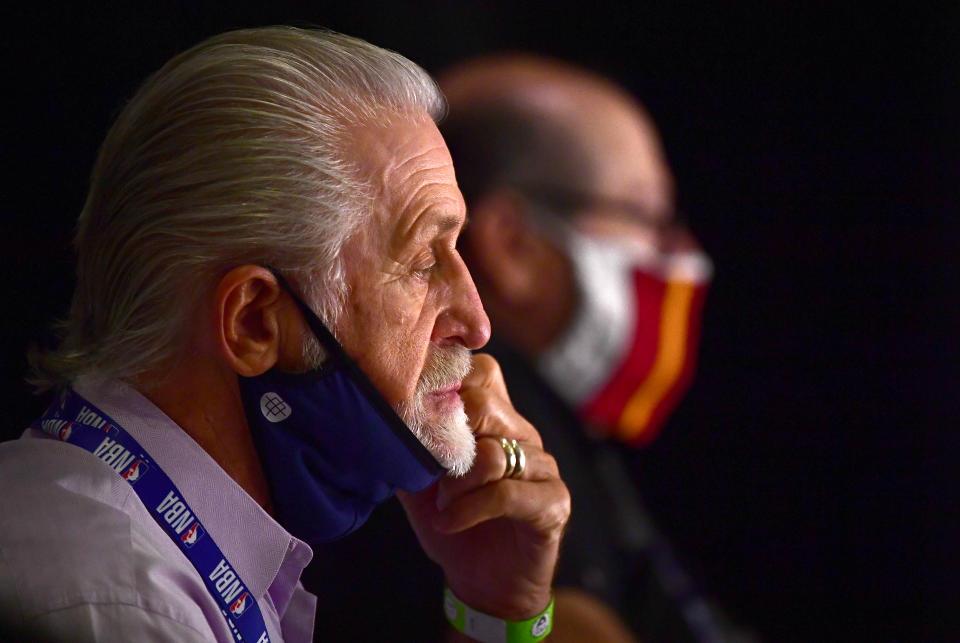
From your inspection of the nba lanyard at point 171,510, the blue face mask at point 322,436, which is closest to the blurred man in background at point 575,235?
the blue face mask at point 322,436

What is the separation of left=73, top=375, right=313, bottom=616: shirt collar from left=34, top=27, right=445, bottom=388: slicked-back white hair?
0.04 meters

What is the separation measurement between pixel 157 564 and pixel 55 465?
0.20m

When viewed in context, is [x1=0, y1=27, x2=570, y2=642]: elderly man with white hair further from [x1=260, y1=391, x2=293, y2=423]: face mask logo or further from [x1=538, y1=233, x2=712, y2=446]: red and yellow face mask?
[x1=538, y1=233, x2=712, y2=446]: red and yellow face mask

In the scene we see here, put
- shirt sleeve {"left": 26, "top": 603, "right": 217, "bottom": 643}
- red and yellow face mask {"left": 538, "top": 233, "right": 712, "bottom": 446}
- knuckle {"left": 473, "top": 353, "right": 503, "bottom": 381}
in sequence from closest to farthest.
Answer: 1. shirt sleeve {"left": 26, "top": 603, "right": 217, "bottom": 643}
2. knuckle {"left": 473, "top": 353, "right": 503, "bottom": 381}
3. red and yellow face mask {"left": 538, "top": 233, "right": 712, "bottom": 446}

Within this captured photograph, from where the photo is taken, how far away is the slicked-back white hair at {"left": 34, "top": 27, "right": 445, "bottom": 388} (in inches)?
49.2

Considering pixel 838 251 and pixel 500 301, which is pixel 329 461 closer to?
pixel 500 301

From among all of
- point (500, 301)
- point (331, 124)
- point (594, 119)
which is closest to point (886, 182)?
point (594, 119)

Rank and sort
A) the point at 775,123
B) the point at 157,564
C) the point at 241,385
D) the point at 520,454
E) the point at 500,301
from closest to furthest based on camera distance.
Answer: the point at 157,564
the point at 241,385
the point at 520,454
the point at 500,301
the point at 775,123

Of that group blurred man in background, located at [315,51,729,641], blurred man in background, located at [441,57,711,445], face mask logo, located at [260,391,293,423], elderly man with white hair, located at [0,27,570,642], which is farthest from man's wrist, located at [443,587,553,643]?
blurred man in background, located at [441,57,711,445]

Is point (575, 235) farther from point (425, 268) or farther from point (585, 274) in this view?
point (425, 268)

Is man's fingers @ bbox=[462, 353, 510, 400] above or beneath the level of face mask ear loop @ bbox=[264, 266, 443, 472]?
beneath

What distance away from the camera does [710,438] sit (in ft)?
13.9

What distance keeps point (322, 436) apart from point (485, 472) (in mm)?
297

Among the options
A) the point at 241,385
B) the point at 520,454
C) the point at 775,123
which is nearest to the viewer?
the point at 241,385
